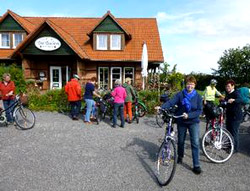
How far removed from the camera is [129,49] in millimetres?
17641

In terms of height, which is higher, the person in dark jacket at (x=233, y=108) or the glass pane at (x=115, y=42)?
the glass pane at (x=115, y=42)

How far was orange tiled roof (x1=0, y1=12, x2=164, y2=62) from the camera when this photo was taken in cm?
1673

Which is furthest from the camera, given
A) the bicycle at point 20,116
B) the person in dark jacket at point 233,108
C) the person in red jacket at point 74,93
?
the person in red jacket at point 74,93

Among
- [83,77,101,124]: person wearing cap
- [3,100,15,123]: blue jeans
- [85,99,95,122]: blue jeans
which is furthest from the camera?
[85,99,95,122]: blue jeans

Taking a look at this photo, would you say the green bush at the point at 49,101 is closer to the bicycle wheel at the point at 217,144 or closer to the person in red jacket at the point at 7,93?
the person in red jacket at the point at 7,93

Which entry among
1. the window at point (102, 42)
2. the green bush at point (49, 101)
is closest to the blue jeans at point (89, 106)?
the green bush at point (49, 101)

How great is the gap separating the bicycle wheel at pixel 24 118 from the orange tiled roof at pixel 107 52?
8.44 m

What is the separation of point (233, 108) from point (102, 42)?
14.0m

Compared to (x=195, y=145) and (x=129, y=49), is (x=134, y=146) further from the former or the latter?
(x=129, y=49)

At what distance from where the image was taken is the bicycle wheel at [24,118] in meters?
7.29

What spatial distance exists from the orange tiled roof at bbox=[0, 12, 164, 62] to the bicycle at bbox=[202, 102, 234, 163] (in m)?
11.8

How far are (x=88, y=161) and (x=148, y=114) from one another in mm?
5841

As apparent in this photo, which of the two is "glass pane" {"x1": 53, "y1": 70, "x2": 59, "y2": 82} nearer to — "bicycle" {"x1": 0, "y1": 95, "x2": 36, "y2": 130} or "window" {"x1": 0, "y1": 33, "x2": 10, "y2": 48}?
"window" {"x1": 0, "y1": 33, "x2": 10, "y2": 48}

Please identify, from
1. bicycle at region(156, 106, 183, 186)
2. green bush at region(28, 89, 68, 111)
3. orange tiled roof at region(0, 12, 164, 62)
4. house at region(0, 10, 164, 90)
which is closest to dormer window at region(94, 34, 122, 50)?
house at region(0, 10, 164, 90)
